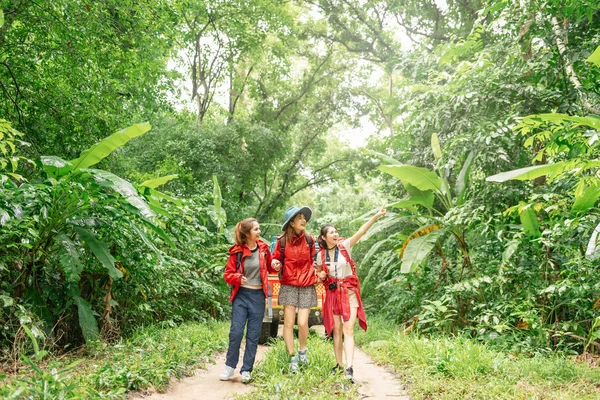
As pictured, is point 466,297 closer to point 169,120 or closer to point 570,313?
point 570,313

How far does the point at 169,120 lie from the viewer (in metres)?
16.5

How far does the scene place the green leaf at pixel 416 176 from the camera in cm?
755

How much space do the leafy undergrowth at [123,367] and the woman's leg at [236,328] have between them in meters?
0.56

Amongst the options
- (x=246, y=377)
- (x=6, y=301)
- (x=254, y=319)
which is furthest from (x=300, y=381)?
(x=6, y=301)

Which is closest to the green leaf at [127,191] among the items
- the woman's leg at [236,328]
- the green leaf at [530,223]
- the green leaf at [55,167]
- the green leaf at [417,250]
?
the green leaf at [55,167]

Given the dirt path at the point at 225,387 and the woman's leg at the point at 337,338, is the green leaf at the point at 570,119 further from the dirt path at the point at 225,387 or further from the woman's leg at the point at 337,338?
the dirt path at the point at 225,387

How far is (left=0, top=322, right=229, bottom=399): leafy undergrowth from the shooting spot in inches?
131

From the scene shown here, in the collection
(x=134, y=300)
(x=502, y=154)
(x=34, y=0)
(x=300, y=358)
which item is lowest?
(x=300, y=358)

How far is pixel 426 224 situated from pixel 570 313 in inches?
98.7

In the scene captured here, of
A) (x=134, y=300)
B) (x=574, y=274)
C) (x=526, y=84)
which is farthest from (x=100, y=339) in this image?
(x=526, y=84)

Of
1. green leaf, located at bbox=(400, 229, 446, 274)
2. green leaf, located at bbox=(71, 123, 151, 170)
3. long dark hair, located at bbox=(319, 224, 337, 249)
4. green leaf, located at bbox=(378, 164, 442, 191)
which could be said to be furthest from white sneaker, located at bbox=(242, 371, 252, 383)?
green leaf, located at bbox=(378, 164, 442, 191)

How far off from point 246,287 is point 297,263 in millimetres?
580

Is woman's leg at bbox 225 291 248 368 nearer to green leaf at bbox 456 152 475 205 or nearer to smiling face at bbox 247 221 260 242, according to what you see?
A: smiling face at bbox 247 221 260 242

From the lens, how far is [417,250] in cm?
738
